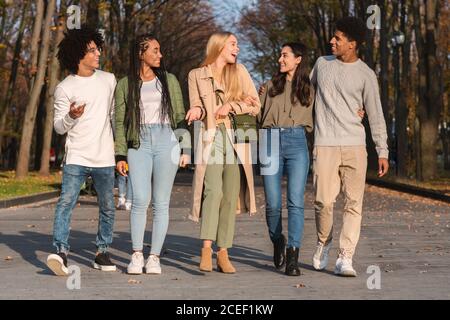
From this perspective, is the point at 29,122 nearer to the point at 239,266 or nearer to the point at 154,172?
the point at 239,266

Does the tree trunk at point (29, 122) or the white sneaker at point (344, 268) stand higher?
the tree trunk at point (29, 122)

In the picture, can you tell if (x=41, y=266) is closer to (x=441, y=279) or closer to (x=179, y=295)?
(x=179, y=295)

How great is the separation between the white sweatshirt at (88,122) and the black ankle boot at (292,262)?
5.33 ft

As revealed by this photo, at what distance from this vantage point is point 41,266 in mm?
10094

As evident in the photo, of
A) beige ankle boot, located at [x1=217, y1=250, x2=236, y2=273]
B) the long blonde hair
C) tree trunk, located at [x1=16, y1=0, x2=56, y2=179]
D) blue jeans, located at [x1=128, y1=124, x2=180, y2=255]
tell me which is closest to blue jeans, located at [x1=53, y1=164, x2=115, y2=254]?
blue jeans, located at [x1=128, y1=124, x2=180, y2=255]

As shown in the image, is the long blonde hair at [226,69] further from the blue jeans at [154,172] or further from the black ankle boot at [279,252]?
the black ankle boot at [279,252]

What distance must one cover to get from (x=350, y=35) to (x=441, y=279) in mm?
2111

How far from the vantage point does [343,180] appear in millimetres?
9594

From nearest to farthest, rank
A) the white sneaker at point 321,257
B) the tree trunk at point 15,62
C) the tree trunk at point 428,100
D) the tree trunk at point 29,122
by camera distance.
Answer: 1. the white sneaker at point 321,257
2. the tree trunk at point 29,122
3. the tree trunk at point 428,100
4. the tree trunk at point 15,62

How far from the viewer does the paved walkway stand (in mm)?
8211

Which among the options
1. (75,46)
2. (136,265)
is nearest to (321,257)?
(136,265)

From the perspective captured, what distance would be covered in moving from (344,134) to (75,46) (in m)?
2.36

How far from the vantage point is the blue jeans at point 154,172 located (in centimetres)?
939

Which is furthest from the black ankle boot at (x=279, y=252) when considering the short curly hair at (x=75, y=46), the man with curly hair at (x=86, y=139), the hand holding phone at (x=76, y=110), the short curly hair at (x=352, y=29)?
the short curly hair at (x=75, y=46)
